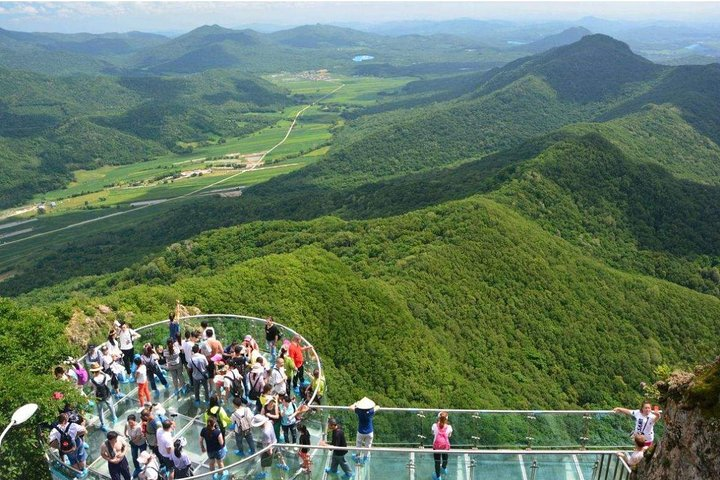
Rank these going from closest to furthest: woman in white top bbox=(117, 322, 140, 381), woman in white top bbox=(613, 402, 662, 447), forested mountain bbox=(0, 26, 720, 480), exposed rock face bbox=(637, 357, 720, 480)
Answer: exposed rock face bbox=(637, 357, 720, 480)
woman in white top bbox=(613, 402, 662, 447)
woman in white top bbox=(117, 322, 140, 381)
forested mountain bbox=(0, 26, 720, 480)

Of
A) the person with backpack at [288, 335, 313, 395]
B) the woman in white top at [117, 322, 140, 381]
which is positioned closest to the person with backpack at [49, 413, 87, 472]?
the woman in white top at [117, 322, 140, 381]

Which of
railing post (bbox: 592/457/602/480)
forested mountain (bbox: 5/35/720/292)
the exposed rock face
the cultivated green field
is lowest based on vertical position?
the cultivated green field

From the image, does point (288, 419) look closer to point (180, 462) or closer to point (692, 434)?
point (180, 462)

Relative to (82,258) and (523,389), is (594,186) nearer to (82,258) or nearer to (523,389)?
(523,389)

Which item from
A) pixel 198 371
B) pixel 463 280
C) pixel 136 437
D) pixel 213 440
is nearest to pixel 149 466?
pixel 136 437

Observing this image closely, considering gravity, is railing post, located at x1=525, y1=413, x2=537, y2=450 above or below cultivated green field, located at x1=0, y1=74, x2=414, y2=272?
above

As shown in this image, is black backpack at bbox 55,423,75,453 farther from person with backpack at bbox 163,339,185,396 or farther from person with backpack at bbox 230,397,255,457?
person with backpack at bbox 230,397,255,457

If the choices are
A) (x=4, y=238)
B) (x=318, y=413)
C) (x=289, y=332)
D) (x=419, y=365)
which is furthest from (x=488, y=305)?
(x=4, y=238)

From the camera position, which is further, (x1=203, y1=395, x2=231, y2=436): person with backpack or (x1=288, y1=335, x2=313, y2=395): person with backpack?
(x1=288, y1=335, x2=313, y2=395): person with backpack
